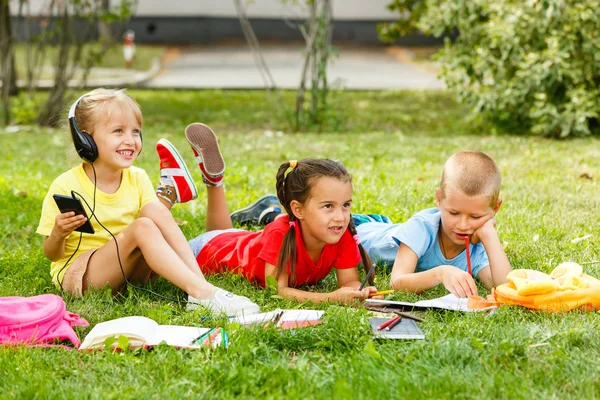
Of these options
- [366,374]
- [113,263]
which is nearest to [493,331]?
[366,374]

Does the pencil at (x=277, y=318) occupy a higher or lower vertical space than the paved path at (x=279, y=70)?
higher

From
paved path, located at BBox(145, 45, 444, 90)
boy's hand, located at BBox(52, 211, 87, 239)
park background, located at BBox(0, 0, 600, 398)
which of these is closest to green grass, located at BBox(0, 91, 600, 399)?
park background, located at BBox(0, 0, 600, 398)

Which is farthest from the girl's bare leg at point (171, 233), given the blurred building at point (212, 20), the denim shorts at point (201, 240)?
the blurred building at point (212, 20)

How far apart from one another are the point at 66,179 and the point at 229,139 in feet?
20.5

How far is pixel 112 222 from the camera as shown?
14.5 ft

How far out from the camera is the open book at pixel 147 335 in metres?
3.40

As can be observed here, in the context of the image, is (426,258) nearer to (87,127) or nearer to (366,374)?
(366,374)

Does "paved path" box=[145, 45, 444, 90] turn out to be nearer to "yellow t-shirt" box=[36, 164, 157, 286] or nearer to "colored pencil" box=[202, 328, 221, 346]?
"yellow t-shirt" box=[36, 164, 157, 286]

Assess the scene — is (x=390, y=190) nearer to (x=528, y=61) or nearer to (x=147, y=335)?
(x=147, y=335)

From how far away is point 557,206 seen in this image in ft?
20.2

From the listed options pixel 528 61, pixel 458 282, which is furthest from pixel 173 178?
pixel 528 61

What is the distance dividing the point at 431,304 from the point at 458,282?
0.95 feet

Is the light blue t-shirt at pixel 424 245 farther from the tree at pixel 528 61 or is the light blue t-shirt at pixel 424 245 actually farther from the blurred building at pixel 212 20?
the blurred building at pixel 212 20

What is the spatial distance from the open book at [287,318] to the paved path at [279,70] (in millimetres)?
12969
